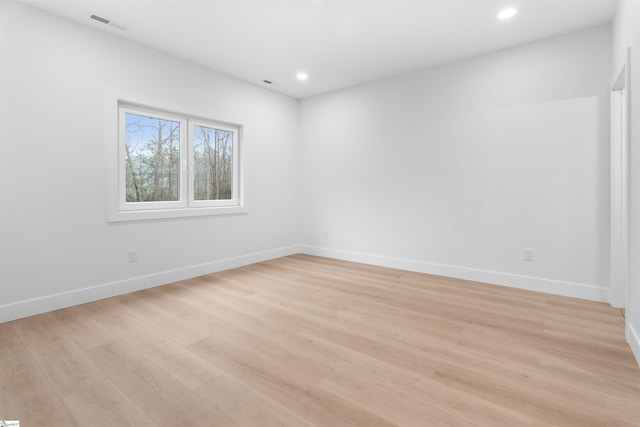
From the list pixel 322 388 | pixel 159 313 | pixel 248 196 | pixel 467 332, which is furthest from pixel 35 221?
pixel 467 332

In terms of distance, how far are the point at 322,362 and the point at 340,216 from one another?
316 cm

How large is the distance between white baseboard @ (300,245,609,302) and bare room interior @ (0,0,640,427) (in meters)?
0.02

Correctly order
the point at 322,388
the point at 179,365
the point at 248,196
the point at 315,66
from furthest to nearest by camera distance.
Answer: the point at 248,196
the point at 315,66
the point at 179,365
the point at 322,388

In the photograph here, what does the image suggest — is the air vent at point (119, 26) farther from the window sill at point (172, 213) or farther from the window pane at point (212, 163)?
the window sill at point (172, 213)

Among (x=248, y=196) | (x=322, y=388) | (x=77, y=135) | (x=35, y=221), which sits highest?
(x=77, y=135)

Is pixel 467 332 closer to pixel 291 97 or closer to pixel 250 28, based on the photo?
pixel 250 28

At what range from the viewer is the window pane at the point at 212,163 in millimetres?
4117

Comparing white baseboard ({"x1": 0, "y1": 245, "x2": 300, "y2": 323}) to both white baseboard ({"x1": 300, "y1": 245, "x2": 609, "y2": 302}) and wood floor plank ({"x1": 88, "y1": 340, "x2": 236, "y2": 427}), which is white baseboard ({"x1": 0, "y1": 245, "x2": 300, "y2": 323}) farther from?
white baseboard ({"x1": 300, "y1": 245, "x2": 609, "y2": 302})

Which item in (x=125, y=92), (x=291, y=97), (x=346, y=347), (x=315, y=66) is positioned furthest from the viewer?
(x=291, y=97)

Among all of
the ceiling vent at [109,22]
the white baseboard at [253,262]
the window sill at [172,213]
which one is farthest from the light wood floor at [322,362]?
the ceiling vent at [109,22]

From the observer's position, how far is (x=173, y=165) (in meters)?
3.85

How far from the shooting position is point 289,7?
8.89 feet

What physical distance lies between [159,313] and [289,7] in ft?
9.68

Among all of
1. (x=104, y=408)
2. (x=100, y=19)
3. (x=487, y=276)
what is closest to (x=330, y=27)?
(x=100, y=19)
